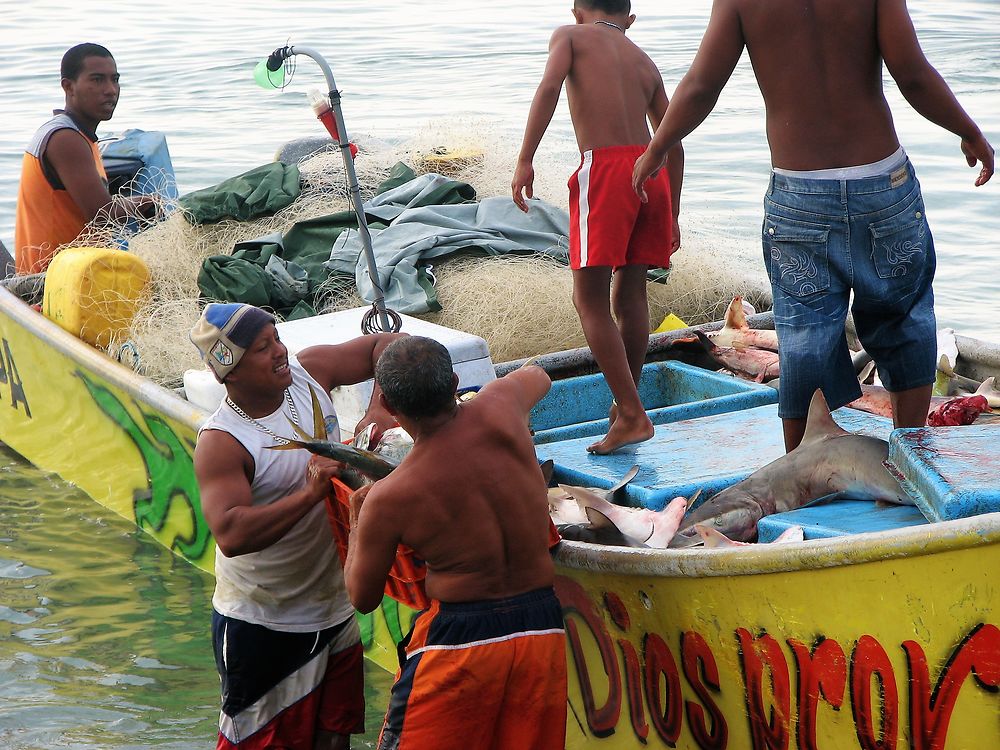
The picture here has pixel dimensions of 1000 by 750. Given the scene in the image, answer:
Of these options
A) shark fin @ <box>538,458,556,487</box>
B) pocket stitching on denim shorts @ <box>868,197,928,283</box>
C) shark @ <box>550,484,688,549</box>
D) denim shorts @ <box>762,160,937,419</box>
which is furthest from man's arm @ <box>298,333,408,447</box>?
pocket stitching on denim shorts @ <box>868,197,928,283</box>

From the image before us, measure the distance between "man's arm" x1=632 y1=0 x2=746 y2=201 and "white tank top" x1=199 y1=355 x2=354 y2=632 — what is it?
1439 mm

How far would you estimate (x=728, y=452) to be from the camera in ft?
15.6

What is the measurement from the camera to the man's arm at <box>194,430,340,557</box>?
11.4 feet

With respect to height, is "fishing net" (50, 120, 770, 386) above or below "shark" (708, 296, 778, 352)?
above

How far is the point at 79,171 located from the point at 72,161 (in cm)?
7

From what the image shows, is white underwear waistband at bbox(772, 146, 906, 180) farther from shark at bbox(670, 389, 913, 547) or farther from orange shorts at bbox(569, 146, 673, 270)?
orange shorts at bbox(569, 146, 673, 270)

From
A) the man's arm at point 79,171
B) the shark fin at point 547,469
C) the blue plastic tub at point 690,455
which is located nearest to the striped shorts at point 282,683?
the shark fin at point 547,469

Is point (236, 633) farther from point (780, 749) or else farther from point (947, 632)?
point (947, 632)

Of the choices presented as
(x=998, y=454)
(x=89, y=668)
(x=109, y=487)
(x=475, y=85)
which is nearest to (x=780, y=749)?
(x=998, y=454)

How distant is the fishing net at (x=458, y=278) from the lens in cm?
630

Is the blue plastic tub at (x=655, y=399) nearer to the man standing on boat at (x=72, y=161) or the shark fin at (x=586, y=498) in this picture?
the shark fin at (x=586, y=498)

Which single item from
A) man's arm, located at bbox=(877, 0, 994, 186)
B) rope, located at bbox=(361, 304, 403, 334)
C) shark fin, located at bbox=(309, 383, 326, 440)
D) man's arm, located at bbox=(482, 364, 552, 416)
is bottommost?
rope, located at bbox=(361, 304, 403, 334)

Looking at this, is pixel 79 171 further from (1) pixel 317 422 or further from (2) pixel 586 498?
(2) pixel 586 498

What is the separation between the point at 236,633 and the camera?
150 inches
